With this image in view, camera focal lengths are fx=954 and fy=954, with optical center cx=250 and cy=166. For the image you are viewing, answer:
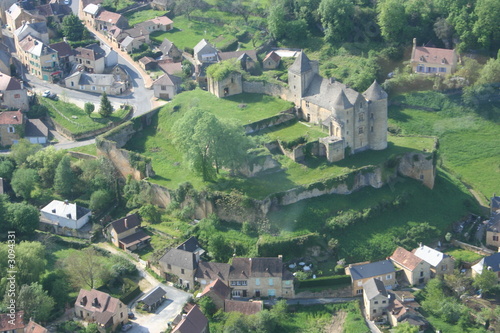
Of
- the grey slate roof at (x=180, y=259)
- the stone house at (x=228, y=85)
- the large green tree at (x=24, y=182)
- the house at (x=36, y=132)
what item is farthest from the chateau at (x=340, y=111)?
the large green tree at (x=24, y=182)

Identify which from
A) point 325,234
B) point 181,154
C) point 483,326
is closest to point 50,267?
point 181,154

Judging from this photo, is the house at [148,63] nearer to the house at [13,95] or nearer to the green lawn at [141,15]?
the green lawn at [141,15]

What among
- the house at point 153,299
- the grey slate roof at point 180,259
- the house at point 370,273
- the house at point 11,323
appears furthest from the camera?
the grey slate roof at point 180,259

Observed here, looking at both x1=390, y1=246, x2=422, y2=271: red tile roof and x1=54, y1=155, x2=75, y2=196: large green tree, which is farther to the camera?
x1=54, y1=155, x2=75, y2=196: large green tree

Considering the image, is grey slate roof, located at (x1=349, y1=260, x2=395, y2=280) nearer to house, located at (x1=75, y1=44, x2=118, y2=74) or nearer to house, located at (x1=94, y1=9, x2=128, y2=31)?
house, located at (x1=75, y1=44, x2=118, y2=74)

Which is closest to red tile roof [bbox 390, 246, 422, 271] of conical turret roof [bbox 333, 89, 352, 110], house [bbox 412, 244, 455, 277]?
house [bbox 412, 244, 455, 277]

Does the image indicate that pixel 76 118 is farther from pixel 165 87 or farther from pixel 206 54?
pixel 206 54
